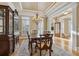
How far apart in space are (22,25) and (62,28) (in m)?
4.56

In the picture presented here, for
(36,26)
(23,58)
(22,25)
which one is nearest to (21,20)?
(22,25)

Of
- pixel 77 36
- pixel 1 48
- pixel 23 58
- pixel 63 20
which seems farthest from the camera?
pixel 63 20

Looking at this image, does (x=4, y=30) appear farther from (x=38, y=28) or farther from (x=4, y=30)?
(x=38, y=28)

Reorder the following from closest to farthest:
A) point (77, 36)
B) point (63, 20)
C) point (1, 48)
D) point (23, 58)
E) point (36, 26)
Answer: point (23, 58)
point (1, 48)
point (77, 36)
point (36, 26)
point (63, 20)

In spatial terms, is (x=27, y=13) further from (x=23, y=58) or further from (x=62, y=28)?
(x=23, y=58)

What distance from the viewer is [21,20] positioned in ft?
38.1

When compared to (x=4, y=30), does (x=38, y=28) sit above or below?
above

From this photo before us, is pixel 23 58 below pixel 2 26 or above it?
below

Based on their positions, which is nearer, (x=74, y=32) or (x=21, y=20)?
(x=74, y=32)

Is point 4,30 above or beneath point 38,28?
beneath

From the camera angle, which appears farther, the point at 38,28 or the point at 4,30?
the point at 38,28

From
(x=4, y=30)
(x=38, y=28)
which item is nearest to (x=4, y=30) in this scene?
(x=4, y=30)

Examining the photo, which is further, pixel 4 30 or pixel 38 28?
pixel 38 28

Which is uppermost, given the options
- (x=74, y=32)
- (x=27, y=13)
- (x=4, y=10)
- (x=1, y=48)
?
(x=27, y=13)
